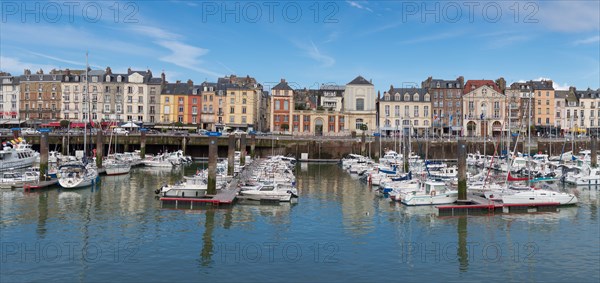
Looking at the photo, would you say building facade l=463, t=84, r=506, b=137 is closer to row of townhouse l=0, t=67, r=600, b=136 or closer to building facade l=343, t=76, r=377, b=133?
row of townhouse l=0, t=67, r=600, b=136

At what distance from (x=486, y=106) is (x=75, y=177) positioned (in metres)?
81.0

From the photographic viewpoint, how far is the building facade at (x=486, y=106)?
105m

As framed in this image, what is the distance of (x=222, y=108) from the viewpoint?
10506 cm

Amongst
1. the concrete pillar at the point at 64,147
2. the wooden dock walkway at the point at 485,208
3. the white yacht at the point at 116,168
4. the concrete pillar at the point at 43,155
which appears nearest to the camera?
the wooden dock walkway at the point at 485,208

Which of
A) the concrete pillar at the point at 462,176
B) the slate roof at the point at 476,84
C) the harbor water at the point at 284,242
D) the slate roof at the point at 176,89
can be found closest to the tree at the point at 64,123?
the slate roof at the point at 176,89

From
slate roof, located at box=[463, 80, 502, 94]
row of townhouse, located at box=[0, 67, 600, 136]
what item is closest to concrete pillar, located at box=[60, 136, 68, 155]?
row of townhouse, located at box=[0, 67, 600, 136]

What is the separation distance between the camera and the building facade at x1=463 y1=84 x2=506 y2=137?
105375mm

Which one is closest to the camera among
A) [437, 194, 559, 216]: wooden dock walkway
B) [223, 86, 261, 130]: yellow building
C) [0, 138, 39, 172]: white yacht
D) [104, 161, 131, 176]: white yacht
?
[437, 194, 559, 216]: wooden dock walkway

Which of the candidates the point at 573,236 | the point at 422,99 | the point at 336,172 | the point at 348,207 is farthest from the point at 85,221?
the point at 422,99

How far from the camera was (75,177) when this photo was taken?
1868 inches

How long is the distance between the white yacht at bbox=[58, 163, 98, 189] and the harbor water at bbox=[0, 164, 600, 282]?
3023 millimetres

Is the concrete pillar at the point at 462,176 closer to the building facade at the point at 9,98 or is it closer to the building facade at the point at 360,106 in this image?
the building facade at the point at 360,106

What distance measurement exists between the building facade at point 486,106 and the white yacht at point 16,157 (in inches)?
3001

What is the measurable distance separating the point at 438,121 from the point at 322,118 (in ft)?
75.1
